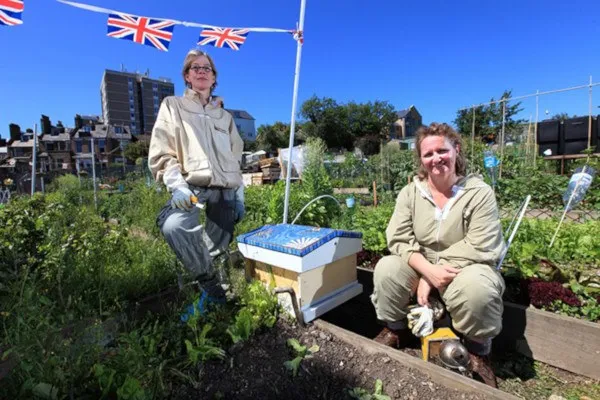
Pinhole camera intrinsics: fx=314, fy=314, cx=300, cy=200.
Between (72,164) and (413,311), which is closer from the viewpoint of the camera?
(413,311)

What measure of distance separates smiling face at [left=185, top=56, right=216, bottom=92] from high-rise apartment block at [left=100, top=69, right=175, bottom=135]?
274 ft

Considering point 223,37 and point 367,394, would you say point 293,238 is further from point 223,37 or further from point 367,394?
point 223,37

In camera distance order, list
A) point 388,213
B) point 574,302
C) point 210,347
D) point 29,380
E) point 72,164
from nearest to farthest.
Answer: point 29,380 < point 210,347 < point 574,302 < point 388,213 < point 72,164

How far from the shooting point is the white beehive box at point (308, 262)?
1.84 m

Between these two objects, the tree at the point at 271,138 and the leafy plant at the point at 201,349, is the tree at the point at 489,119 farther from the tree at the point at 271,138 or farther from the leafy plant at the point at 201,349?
the tree at the point at 271,138

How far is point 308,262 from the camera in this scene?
5.99 feet

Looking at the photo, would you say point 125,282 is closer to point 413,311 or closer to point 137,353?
point 137,353

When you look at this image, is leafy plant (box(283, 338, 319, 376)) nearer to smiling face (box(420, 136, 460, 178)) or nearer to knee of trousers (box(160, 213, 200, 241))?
knee of trousers (box(160, 213, 200, 241))

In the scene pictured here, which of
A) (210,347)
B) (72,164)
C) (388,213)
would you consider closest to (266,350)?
(210,347)

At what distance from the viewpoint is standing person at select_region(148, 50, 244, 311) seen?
186 cm

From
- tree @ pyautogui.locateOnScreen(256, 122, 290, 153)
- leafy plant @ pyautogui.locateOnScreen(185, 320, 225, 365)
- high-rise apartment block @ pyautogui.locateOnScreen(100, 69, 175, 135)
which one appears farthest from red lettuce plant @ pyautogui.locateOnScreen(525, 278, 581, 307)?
high-rise apartment block @ pyautogui.locateOnScreen(100, 69, 175, 135)

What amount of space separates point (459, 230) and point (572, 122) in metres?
11.0

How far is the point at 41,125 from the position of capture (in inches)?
2031

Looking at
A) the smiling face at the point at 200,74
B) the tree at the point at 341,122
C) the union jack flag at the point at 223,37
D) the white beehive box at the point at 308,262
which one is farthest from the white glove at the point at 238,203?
the tree at the point at 341,122
